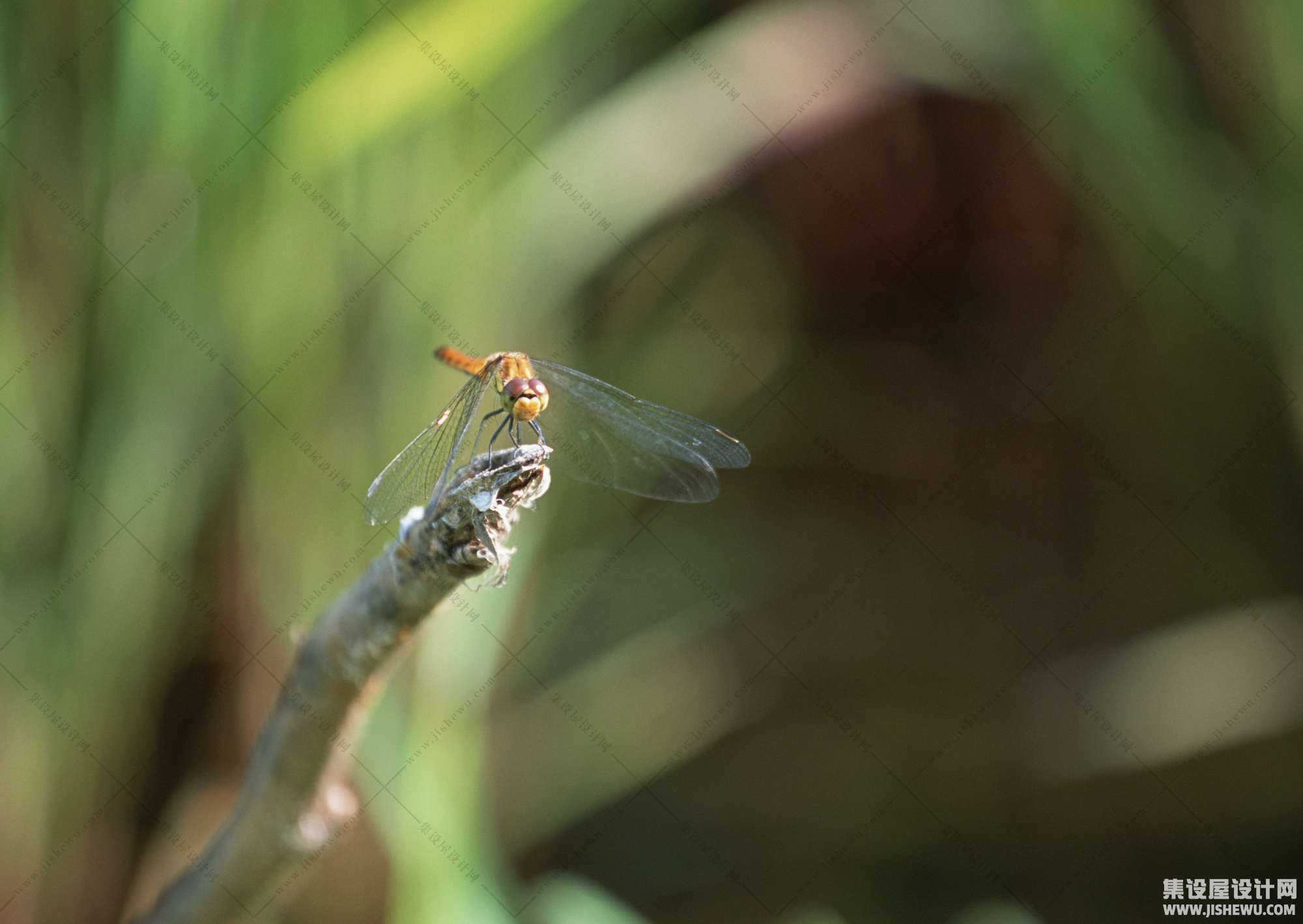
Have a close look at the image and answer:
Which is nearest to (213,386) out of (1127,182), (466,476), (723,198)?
(466,476)

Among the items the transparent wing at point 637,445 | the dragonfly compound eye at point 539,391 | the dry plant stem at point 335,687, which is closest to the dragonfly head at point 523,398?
the dragonfly compound eye at point 539,391

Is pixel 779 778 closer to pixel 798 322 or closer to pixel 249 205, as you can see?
pixel 798 322

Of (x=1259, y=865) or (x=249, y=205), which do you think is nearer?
(x=249, y=205)

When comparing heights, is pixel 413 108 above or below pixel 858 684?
above

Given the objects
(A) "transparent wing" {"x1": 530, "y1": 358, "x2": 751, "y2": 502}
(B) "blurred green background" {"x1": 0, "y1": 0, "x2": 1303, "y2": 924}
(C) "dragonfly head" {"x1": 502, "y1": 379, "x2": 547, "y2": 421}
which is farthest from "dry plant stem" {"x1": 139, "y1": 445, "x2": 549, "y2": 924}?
(A) "transparent wing" {"x1": 530, "y1": 358, "x2": 751, "y2": 502}

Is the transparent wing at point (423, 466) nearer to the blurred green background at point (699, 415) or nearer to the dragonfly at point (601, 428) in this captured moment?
the dragonfly at point (601, 428)

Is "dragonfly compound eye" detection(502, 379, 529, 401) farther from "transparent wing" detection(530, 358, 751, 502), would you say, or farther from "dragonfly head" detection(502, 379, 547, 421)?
"transparent wing" detection(530, 358, 751, 502)
